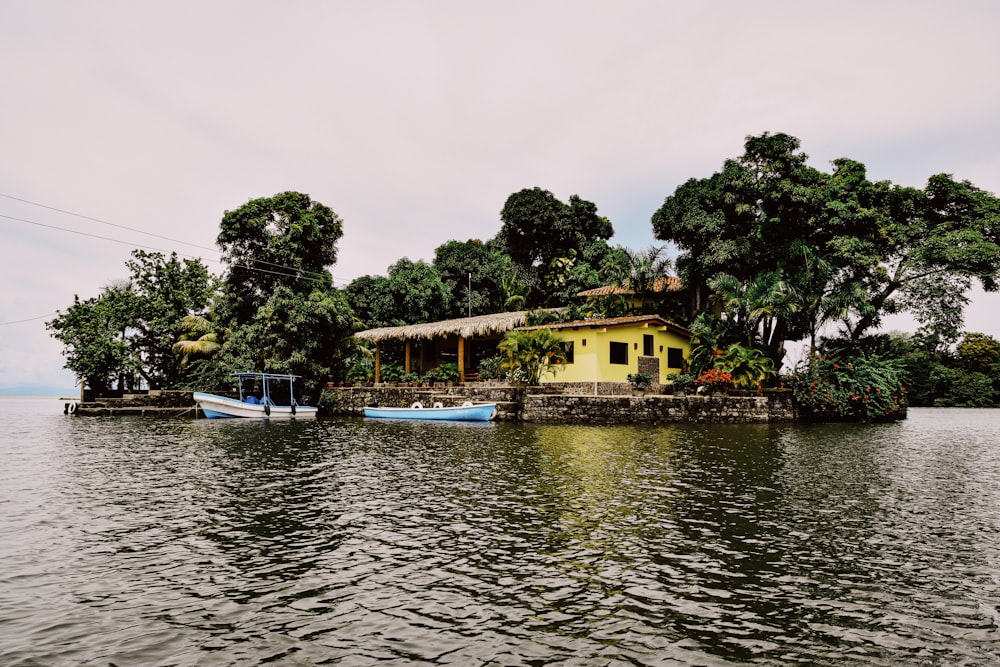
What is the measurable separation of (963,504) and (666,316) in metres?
29.7

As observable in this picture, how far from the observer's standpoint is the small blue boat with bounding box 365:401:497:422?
3042 cm

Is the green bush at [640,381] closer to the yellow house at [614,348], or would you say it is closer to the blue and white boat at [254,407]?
the yellow house at [614,348]

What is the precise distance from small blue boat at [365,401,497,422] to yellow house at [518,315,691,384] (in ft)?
18.4

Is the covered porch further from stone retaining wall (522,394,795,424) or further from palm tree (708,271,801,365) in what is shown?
palm tree (708,271,801,365)

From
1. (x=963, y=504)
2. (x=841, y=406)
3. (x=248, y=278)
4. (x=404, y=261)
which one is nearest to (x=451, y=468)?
(x=963, y=504)

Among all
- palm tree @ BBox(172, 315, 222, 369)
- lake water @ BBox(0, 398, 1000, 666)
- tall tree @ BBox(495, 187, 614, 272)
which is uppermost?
tall tree @ BBox(495, 187, 614, 272)

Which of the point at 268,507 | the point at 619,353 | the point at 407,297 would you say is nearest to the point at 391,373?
the point at 407,297

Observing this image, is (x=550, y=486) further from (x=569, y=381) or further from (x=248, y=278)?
(x=248, y=278)

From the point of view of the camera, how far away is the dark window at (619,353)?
34.2 meters

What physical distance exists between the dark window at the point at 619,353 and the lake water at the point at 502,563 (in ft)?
60.7

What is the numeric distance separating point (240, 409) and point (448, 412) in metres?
13.9

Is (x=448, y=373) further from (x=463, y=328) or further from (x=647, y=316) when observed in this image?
(x=647, y=316)

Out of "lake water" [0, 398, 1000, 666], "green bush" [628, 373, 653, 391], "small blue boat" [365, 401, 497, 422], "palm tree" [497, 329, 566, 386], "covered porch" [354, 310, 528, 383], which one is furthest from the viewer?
"covered porch" [354, 310, 528, 383]

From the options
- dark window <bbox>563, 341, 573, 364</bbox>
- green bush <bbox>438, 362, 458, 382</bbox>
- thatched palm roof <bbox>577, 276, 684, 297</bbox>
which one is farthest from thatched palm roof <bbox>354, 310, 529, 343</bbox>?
thatched palm roof <bbox>577, 276, 684, 297</bbox>
